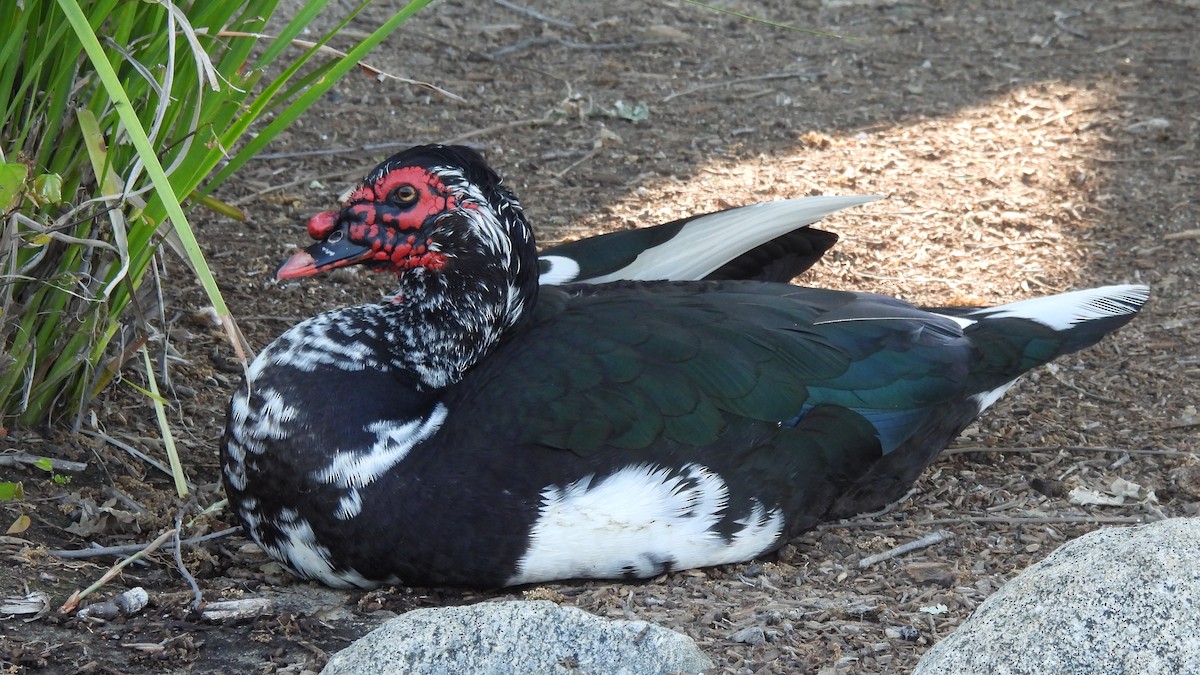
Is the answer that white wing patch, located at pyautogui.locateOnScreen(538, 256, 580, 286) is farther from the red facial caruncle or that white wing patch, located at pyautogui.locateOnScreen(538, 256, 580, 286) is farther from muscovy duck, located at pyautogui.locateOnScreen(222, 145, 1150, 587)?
the red facial caruncle

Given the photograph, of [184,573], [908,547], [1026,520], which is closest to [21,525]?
[184,573]

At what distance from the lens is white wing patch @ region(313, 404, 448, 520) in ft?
9.12

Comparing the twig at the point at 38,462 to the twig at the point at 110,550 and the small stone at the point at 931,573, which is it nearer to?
the twig at the point at 110,550

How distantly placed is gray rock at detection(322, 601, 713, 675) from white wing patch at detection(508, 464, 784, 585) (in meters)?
0.54

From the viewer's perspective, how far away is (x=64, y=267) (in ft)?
9.48

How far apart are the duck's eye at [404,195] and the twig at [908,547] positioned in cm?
125

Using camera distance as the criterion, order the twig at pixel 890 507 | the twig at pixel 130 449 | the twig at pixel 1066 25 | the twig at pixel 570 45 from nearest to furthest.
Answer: the twig at pixel 130 449 < the twig at pixel 890 507 < the twig at pixel 570 45 < the twig at pixel 1066 25

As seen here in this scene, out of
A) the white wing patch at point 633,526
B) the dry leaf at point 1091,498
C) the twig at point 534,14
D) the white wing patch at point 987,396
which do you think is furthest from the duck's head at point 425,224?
the twig at point 534,14

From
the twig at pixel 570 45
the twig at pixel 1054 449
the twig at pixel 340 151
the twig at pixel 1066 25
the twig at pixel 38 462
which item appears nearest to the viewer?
the twig at pixel 38 462

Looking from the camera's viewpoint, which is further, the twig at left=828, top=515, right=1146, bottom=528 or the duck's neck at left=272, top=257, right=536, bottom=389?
the twig at left=828, top=515, right=1146, bottom=528

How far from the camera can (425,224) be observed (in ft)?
9.67

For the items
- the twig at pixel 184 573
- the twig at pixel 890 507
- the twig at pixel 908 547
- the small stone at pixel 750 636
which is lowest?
the twig at pixel 890 507

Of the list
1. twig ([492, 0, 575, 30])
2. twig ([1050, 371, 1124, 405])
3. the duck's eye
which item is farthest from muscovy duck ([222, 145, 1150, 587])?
twig ([492, 0, 575, 30])

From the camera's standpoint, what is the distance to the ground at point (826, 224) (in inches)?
106
